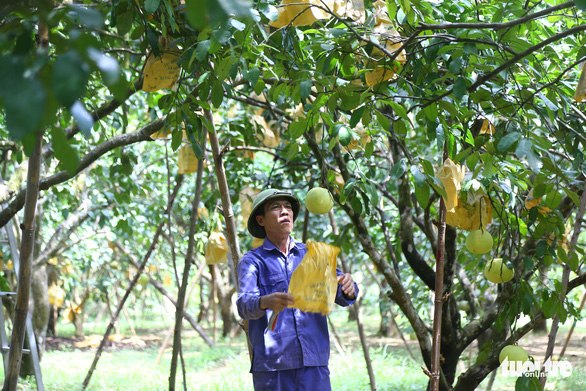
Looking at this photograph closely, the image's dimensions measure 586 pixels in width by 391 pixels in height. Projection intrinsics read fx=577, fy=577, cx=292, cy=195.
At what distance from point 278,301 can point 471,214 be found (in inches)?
30.3

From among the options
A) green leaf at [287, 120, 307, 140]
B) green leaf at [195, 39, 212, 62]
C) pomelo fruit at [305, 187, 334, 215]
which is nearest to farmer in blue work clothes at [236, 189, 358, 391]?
pomelo fruit at [305, 187, 334, 215]

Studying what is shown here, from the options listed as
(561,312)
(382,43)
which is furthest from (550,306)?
(382,43)

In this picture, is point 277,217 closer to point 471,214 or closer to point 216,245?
point 471,214

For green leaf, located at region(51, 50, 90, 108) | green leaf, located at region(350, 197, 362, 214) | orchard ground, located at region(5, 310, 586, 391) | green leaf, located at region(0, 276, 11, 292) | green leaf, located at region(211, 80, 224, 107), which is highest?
green leaf, located at region(211, 80, 224, 107)

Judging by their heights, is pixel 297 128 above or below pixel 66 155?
above

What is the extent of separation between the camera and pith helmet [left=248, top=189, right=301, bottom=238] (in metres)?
2.01

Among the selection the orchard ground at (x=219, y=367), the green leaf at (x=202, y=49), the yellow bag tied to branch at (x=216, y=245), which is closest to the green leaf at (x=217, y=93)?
the green leaf at (x=202, y=49)

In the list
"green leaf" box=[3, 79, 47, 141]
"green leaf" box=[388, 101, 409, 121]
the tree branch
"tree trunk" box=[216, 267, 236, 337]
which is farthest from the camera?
"tree trunk" box=[216, 267, 236, 337]

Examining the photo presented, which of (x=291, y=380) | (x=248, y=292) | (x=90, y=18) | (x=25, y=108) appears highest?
(x=90, y=18)

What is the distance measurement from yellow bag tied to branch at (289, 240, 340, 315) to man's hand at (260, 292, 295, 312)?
0.07 feet

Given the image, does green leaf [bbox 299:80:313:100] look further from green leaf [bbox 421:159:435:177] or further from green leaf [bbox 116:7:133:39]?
green leaf [bbox 116:7:133:39]

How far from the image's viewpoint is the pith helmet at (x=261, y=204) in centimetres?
201

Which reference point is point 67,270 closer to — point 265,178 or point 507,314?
point 265,178

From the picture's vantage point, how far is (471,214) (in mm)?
1952
